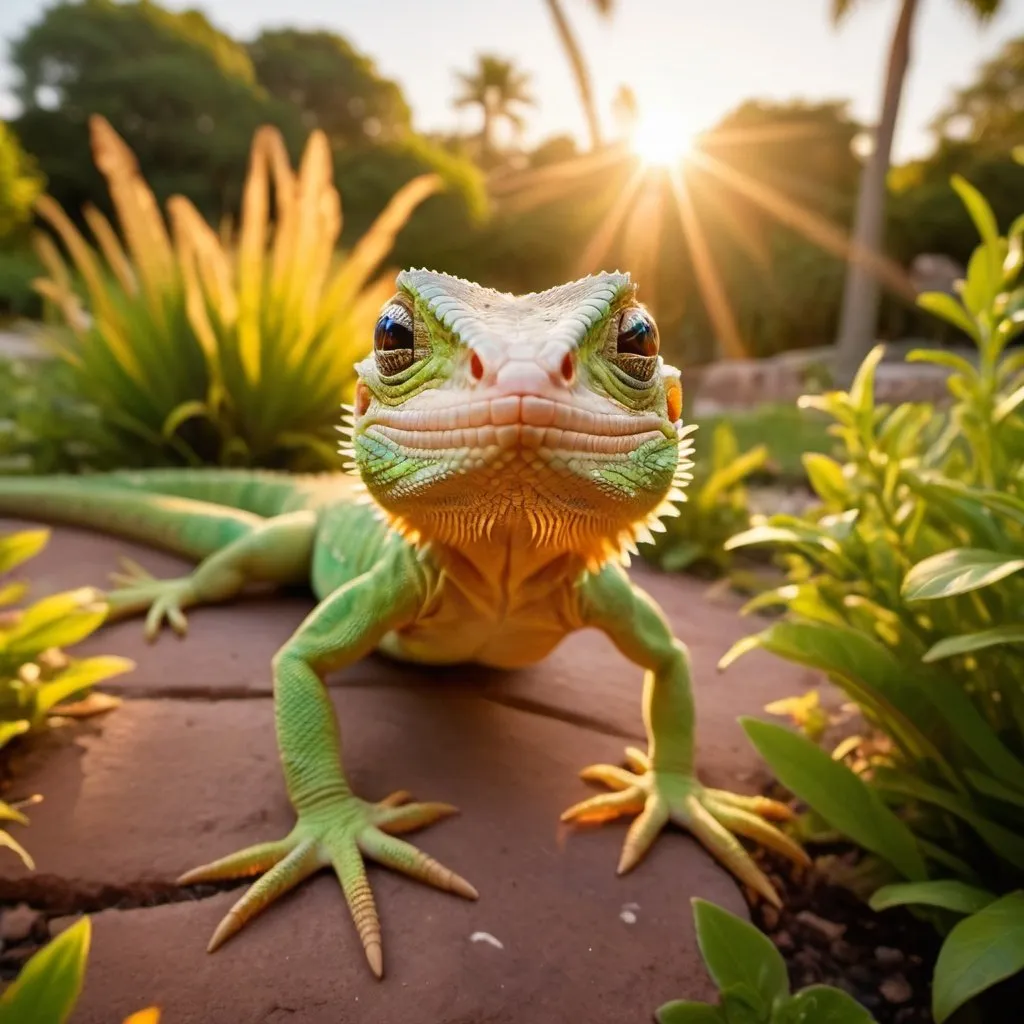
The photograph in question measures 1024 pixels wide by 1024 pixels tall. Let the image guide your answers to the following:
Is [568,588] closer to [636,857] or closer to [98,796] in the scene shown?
[636,857]

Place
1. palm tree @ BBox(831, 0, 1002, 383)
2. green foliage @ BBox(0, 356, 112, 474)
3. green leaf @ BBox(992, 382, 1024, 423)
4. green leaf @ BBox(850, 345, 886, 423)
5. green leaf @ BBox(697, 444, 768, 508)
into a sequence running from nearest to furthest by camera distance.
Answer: green leaf @ BBox(992, 382, 1024, 423) → green leaf @ BBox(850, 345, 886, 423) → green leaf @ BBox(697, 444, 768, 508) → green foliage @ BBox(0, 356, 112, 474) → palm tree @ BBox(831, 0, 1002, 383)

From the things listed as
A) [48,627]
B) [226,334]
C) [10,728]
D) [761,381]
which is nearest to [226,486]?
[226,334]

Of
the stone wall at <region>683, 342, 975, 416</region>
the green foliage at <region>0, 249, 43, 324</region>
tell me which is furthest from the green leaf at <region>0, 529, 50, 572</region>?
the green foliage at <region>0, 249, 43, 324</region>

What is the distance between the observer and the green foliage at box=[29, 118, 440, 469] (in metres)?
5.14

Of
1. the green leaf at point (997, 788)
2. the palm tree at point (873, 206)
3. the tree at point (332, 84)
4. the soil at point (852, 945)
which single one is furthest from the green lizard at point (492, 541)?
the tree at point (332, 84)

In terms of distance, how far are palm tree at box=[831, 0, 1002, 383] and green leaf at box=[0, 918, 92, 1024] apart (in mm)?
14186

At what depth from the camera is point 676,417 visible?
2.09 meters

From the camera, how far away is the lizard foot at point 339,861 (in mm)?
1870

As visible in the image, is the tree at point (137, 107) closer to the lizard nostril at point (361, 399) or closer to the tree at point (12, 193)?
the tree at point (12, 193)

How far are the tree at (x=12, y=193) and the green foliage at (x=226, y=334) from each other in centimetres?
1813

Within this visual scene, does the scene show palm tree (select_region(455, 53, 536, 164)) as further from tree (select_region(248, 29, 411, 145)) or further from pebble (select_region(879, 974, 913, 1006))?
pebble (select_region(879, 974, 913, 1006))

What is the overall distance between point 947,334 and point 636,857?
18.7m

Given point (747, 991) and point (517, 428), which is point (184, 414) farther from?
point (747, 991)

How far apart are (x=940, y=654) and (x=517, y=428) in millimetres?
1129
